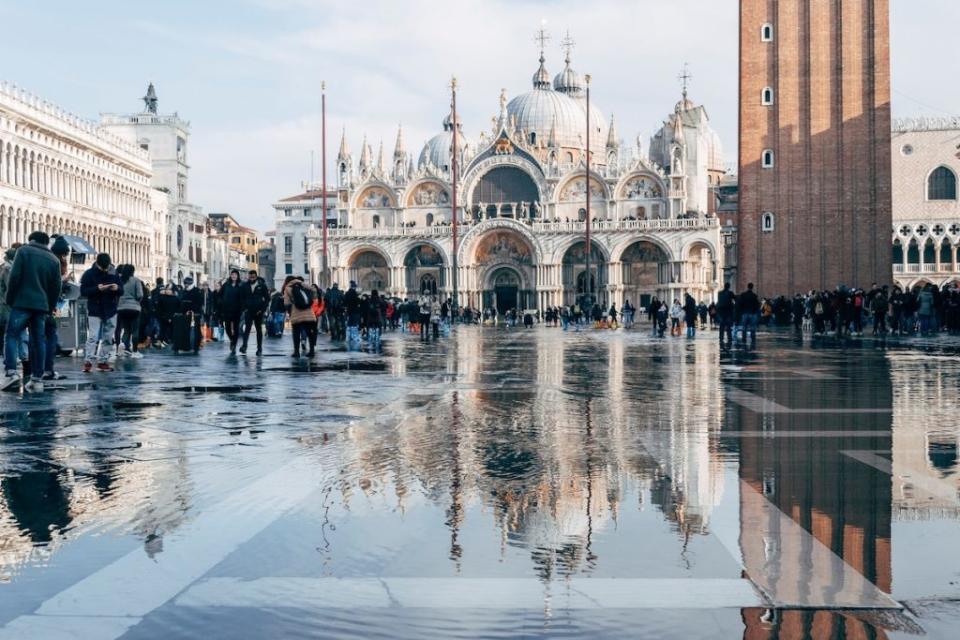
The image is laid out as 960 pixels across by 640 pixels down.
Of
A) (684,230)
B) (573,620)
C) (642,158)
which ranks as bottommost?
(573,620)

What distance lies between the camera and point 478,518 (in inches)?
184

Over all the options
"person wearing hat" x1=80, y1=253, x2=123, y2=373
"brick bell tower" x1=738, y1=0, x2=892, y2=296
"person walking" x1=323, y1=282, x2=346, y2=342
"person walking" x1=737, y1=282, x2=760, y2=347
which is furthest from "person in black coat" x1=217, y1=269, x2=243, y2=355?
"brick bell tower" x1=738, y1=0, x2=892, y2=296

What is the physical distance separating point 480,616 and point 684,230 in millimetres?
68496

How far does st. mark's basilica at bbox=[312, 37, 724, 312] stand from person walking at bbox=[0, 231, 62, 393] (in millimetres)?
60658

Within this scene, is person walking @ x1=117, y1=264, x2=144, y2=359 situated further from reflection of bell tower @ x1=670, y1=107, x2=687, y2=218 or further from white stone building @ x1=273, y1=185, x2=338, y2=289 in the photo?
white stone building @ x1=273, y1=185, x2=338, y2=289

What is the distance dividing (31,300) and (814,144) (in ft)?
152

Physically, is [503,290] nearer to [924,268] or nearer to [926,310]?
[924,268]

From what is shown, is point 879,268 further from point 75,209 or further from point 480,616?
point 480,616

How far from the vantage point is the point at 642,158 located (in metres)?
74.2

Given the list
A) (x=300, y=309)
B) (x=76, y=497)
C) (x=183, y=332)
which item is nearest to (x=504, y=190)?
(x=183, y=332)

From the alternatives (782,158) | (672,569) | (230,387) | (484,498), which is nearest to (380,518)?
(484,498)

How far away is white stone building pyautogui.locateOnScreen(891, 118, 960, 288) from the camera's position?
69.7 meters

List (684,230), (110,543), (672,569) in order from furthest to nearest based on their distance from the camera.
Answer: (684,230)
(110,543)
(672,569)

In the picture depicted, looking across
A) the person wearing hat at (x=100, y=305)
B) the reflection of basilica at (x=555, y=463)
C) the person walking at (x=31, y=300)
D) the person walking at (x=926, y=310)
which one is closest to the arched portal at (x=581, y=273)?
the person walking at (x=926, y=310)
